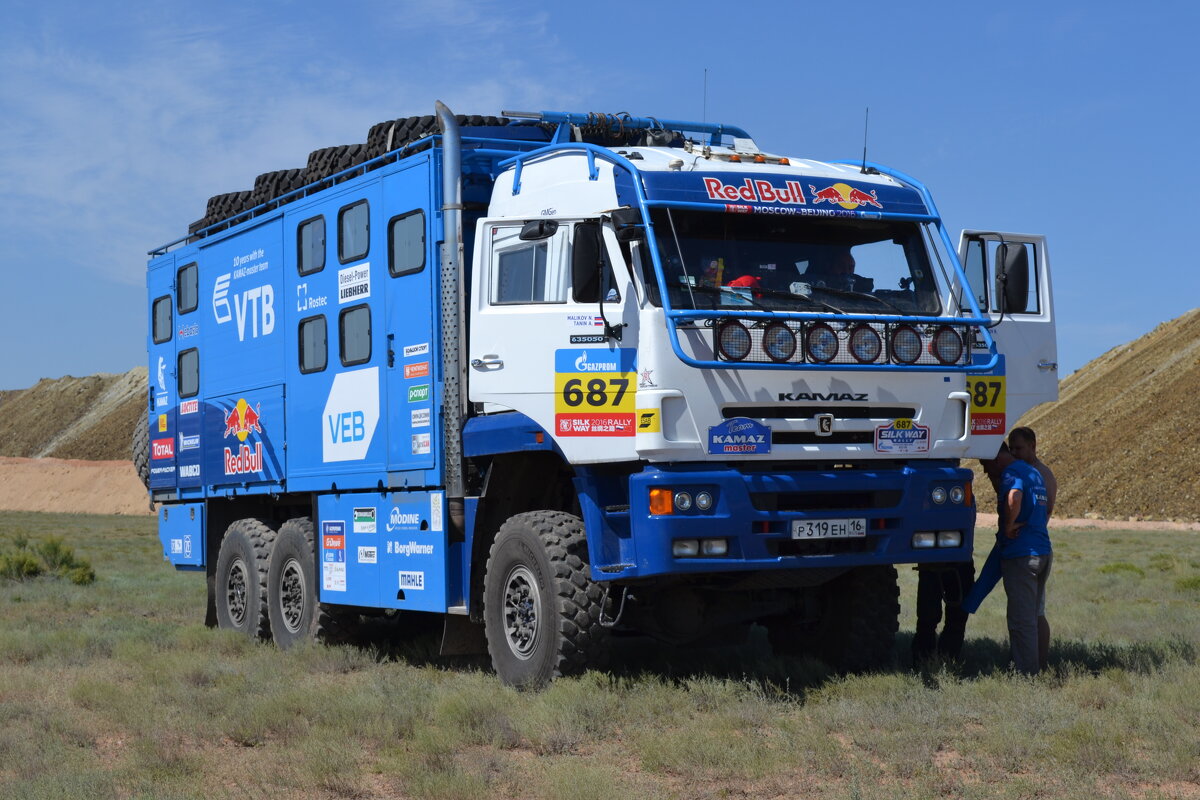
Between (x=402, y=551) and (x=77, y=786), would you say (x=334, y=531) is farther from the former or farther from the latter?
(x=77, y=786)

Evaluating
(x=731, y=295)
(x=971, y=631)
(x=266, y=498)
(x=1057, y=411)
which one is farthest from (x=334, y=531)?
(x=1057, y=411)

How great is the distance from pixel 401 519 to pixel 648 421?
11.0 ft

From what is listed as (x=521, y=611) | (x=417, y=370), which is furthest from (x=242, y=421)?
(x=521, y=611)

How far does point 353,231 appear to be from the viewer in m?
12.7

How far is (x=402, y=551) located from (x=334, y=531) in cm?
142

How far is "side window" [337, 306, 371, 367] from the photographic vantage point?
1235 centimetres

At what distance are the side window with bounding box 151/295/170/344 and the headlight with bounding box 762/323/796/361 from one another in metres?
9.66

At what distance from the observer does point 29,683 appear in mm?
11375

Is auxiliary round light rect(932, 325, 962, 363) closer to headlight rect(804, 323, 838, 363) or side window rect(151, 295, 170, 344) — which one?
headlight rect(804, 323, 838, 363)

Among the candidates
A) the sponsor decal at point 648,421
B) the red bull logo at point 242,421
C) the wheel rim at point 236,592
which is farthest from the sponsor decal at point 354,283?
the sponsor decal at point 648,421

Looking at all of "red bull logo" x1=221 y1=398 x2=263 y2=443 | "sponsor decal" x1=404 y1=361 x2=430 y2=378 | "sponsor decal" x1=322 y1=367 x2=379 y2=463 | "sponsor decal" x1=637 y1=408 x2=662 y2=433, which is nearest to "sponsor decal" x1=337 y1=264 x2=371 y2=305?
"sponsor decal" x1=322 y1=367 x2=379 y2=463

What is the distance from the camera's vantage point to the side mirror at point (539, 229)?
9930 millimetres

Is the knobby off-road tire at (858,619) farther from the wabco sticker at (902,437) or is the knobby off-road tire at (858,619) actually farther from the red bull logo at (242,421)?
the red bull logo at (242,421)

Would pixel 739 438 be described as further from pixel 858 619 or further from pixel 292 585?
pixel 292 585
